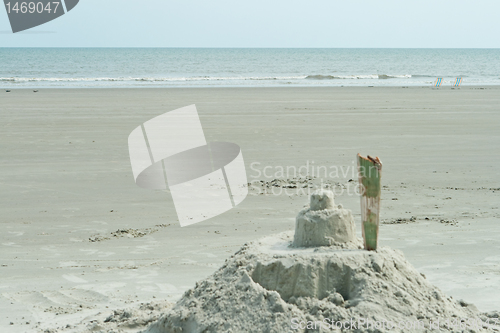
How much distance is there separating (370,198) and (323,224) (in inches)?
13.6

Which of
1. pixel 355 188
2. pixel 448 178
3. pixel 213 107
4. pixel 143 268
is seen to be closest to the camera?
pixel 143 268

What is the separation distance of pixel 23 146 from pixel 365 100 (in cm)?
1488

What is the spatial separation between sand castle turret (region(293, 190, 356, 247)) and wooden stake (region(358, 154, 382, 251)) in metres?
0.12

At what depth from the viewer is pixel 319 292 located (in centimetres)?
328

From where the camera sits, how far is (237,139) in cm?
1344

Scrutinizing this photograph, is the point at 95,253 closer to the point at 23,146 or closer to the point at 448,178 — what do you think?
the point at 448,178

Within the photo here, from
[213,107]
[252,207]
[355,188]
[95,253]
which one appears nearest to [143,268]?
[95,253]

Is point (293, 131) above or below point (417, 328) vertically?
below
